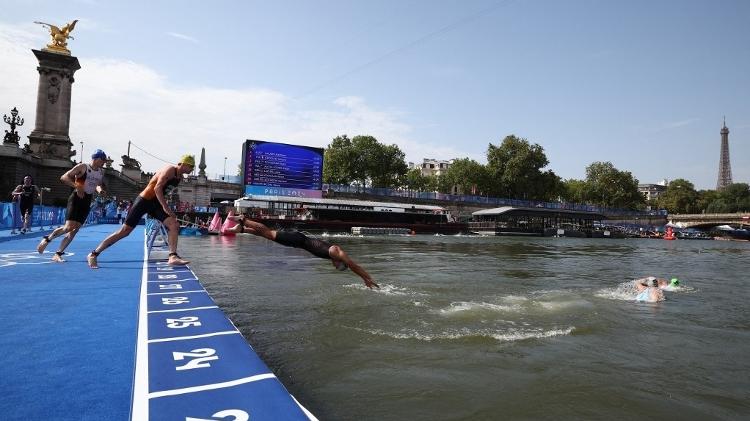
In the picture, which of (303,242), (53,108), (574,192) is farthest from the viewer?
(574,192)

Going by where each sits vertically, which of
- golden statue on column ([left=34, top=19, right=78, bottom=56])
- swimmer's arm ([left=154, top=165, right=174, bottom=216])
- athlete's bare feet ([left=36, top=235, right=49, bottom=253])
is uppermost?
golden statue on column ([left=34, top=19, right=78, bottom=56])

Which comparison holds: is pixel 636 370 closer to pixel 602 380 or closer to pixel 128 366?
pixel 602 380

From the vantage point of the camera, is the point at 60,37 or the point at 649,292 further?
the point at 60,37

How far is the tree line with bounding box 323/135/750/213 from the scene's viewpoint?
7719 cm

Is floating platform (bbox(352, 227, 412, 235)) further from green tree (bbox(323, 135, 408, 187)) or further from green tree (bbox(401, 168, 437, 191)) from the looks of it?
green tree (bbox(401, 168, 437, 191))

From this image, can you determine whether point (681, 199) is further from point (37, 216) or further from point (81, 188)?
point (81, 188)

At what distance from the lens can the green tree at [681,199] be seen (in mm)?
117312

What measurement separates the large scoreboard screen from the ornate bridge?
97.5 metres

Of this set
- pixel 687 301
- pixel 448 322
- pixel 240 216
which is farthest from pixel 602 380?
pixel 687 301

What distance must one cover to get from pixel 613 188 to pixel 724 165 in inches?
5252

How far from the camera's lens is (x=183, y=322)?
14.3ft

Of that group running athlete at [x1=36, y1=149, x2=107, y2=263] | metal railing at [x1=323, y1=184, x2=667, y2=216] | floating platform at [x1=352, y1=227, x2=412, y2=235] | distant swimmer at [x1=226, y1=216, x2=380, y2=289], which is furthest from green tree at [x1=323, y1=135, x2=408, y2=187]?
distant swimmer at [x1=226, y1=216, x2=380, y2=289]

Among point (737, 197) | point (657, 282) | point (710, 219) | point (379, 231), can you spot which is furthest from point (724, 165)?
point (657, 282)

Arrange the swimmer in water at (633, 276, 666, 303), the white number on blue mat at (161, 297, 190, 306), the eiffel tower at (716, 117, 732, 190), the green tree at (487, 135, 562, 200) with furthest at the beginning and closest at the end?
1. the eiffel tower at (716, 117, 732, 190)
2. the green tree at (487, 135, 562, 200)
3. the swimmer in water at (633, 276, 666, 303)
4. the white number on blue mat at (161, 297, 190, 306)
